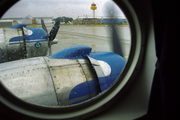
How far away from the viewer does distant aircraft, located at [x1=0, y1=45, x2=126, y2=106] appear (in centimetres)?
148

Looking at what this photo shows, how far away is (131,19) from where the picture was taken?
948 mm

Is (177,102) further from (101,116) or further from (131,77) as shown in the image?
(101,116)

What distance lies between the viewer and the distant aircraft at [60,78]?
148 cm

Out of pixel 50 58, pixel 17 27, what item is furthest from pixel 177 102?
pixel 17 27

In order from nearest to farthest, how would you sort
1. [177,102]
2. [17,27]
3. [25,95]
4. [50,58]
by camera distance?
[177,102]
[25,95]
[50,58]
[17,27]

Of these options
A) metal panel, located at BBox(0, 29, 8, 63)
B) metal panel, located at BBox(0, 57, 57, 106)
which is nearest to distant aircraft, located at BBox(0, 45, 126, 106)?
metal panel, located at BBox(0, 57, 57, 106)

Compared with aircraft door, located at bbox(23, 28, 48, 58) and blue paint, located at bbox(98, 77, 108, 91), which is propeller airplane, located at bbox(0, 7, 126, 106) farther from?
aircraft door, located at bbox(23, 28, 48, 58)

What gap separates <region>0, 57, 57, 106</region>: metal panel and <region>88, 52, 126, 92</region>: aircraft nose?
0.61 meters

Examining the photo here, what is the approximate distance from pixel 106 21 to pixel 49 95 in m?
1.27

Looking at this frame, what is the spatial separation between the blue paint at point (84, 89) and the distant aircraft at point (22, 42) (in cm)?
257

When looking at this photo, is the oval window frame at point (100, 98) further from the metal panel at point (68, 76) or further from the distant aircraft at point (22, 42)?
the distant aircraft at point (22, 42)

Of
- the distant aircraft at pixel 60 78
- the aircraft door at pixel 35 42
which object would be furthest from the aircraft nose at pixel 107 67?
the aircraft door at pixel 35 42

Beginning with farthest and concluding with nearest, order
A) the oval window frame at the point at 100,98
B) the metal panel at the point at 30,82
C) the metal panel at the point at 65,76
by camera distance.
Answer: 1. the metal panel at the point at 65,76
2. the metal panel at the point at 30,82
3. the oval window frame at the point at 100,98

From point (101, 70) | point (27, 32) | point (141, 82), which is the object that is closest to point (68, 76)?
point (101, 70)
